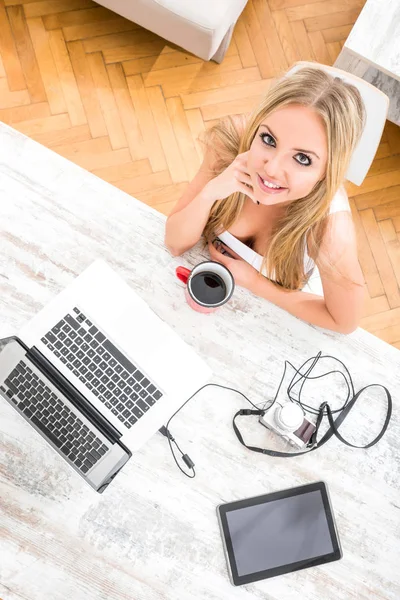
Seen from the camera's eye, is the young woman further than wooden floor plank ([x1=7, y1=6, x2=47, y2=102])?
No

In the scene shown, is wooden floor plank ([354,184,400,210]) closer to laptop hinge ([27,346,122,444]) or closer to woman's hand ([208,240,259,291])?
woman's hand ([208,240,259,291])

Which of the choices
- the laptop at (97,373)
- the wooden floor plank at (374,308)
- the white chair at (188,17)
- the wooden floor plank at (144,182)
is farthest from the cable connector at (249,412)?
the white chair at (188,17)

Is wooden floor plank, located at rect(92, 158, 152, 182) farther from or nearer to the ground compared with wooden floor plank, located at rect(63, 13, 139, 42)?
nearer to the ground

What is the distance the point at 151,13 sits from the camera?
6.28 ft

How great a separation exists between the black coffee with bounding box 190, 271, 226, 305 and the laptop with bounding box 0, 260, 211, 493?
0.36ft

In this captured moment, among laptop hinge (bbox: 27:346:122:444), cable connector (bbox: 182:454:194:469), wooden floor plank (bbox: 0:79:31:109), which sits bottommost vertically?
wooden floor plank (bbox: 0:79:31:109)

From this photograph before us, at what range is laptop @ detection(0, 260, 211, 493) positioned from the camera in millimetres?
1183

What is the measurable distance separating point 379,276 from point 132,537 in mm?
1434

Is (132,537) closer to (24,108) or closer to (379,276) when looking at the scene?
(379,276)

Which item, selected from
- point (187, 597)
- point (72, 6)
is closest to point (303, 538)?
point (187, 597)

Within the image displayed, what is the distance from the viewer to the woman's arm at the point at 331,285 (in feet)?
4.38

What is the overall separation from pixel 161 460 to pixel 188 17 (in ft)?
4.64

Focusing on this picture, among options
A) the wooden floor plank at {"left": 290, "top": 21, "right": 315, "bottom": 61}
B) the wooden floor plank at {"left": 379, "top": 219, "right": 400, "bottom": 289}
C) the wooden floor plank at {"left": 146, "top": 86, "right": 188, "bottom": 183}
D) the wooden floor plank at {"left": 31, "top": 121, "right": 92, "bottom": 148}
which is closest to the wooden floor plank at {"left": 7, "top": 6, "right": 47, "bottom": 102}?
the wooden floor plank at {"left": 31, "top": 121, "right": 92, "bottom": 148}

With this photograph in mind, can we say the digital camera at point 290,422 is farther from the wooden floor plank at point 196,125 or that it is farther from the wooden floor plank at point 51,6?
the wooden floor plank at point 51,6
